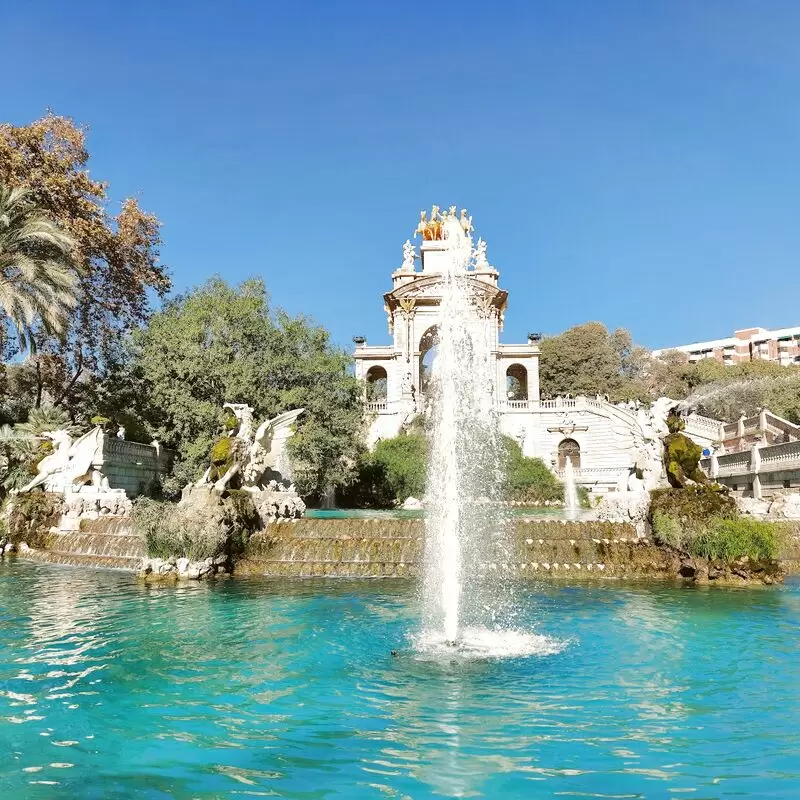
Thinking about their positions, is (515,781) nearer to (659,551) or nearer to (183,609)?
(183,609)

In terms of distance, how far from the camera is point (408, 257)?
55.0m

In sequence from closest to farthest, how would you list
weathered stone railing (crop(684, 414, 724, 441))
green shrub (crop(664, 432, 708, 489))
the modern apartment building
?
green shrub (crop(664, 432, 708, 489)), weathered stone railing (crop(684, 414, 724, 441)), the modern apartment building

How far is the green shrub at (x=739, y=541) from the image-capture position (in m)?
11.9

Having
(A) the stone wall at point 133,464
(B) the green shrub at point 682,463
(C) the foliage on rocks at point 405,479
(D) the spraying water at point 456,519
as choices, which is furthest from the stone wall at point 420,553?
(C) the foliage on rocks at point 405,479

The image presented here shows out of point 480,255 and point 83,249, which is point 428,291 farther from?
point 83,249

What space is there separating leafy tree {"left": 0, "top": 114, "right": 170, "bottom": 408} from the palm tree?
61.2 inches

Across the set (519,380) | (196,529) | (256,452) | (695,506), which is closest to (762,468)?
(695,506)

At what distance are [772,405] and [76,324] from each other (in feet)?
124

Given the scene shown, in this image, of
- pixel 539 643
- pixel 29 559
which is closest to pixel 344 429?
pixel 29 559

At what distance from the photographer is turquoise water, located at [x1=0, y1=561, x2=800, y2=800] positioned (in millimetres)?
4406

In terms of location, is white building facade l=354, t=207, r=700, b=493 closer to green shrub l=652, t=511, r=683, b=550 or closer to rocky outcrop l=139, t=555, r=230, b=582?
green shrub l=652, t=511, r=683, b=550

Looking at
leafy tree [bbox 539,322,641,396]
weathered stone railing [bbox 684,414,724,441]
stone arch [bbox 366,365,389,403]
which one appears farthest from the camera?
leafy tree [bbox 539,322,641,396]

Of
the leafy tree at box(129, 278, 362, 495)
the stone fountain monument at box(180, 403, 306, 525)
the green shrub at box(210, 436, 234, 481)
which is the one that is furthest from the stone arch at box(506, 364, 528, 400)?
the green shrub at box(210, 436, 234, 481)

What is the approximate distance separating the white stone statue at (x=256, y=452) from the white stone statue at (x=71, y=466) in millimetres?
4791
